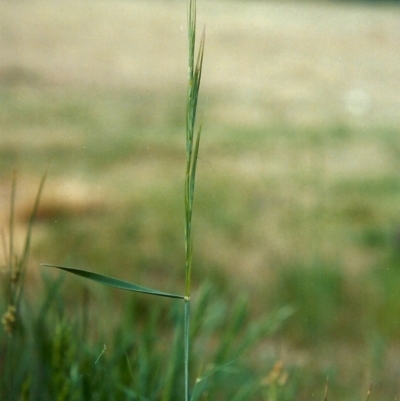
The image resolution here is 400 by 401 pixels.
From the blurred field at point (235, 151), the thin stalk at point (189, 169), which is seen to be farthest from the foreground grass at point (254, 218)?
the thin stalk at point (189, 169)

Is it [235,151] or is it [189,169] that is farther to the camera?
[235,151]

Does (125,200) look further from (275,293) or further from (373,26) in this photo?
Result: (373,26)

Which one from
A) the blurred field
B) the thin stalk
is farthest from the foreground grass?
the thin stalk

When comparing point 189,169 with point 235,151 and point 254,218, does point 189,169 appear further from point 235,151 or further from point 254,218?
point 235,151

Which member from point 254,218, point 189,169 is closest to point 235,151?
point 254,218

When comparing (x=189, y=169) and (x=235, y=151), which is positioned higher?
(x=189, y=169)

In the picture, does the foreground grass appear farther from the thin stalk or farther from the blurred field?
the thin stalk

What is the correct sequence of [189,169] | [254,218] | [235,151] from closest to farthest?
[189,169] → [254,218] → [235,151]

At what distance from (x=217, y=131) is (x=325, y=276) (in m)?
1.12

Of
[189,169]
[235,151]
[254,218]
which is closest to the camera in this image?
[189,169]

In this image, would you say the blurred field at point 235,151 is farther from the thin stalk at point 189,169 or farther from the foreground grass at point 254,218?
the thin stalk at point 189,169

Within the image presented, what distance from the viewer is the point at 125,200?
212cm

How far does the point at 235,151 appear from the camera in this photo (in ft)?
8.17

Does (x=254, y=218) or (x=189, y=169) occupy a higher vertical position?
(x=189, y=169)
